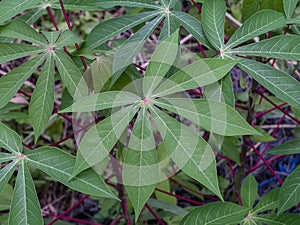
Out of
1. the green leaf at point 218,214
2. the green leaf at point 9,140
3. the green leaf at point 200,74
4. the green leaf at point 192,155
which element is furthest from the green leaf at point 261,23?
the green leaf at point 9,140

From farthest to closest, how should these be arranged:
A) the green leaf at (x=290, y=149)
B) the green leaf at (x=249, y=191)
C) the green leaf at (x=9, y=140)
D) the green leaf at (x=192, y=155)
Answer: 1. the green leaf at (x=249, y=191)
2. the green leaf at (x=290, y=149)
3. the green leaf at (x=9, y=140)
4. the green leaf at (x=192, y=155)

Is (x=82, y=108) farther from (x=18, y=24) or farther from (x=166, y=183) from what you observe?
(x=166, y=183)

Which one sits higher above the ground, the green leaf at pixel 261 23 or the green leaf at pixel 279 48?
the green leaf at pixel 261 23

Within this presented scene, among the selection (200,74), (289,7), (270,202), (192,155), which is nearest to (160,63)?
(200,74)

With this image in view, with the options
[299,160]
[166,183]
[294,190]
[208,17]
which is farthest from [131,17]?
[299,160]

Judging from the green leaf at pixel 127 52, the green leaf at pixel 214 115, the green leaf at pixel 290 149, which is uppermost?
the green leaf at pixel 127 52

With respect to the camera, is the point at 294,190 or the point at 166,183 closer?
the point at 294,190

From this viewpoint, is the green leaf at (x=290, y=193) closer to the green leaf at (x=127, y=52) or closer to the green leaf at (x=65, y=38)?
the green leaf at (x=127, y=52)
